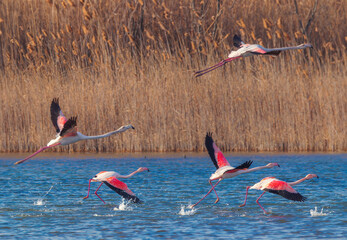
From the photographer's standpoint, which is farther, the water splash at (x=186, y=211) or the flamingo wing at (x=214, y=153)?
the water splash at (x=186, y=211)

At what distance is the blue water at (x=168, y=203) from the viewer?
26.0 ft

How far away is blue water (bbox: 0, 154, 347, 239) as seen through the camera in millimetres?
7910

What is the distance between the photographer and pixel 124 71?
1608 centimetres

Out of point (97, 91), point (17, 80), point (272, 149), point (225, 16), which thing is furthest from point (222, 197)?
point (225, 16)

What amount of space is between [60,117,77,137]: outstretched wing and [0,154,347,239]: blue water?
40.8 inches

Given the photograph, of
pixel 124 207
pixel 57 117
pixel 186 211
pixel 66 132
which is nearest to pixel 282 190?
pixel 186 211

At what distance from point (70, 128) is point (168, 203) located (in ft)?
6.73

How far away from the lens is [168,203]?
985 cm

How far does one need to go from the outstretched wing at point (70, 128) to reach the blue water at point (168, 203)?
1036mm

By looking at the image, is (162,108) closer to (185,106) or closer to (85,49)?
(185,106)

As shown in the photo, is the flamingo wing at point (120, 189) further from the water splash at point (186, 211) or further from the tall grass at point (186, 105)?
the tall grass at point (186, 105)

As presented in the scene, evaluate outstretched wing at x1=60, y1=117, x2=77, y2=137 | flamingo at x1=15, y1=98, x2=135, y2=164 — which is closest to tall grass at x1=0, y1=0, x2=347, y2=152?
flamingo at x1=15, y1=98, x2=135, y2=164

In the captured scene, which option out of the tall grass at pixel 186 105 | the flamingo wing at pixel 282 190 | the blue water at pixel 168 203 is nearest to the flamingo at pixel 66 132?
the blue water at pixel 168 203

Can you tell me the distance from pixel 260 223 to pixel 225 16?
499 inches
